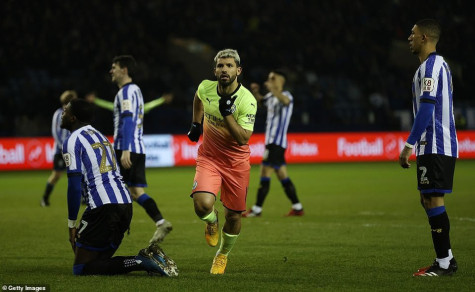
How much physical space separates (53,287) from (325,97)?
2349 cm

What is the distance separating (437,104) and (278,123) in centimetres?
629

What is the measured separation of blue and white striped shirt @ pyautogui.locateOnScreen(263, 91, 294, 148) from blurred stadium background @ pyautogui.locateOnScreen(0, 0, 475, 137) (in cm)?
1217

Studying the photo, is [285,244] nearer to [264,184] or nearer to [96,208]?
[96,208]

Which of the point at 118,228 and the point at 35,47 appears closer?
the point at 118,228

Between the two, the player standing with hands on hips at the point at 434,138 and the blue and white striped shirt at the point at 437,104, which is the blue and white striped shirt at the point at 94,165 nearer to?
the player standing with hands on hips at the point at 434,138

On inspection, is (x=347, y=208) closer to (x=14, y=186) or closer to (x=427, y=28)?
(x=427, y=28)

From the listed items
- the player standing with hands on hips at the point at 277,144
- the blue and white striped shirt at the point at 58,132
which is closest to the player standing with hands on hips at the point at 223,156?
the player standing with hands on hips at the point at 277,144

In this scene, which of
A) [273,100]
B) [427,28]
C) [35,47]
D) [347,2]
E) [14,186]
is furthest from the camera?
[347,2]

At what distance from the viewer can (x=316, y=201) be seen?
14969 mm

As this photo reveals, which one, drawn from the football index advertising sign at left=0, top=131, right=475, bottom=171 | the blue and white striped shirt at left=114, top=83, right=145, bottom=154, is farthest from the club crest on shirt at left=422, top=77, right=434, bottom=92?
the football index advertising sign at left=0, top=131, right=475, bottom=171

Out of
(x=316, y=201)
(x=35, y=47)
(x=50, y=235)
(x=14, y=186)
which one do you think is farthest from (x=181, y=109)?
(x=50, y=235)

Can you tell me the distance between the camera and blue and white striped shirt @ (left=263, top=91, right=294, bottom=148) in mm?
12922

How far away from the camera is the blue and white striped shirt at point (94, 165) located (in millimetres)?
6789

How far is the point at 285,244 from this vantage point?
9.34m
